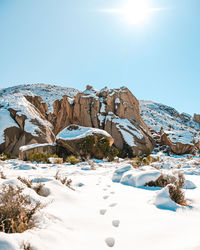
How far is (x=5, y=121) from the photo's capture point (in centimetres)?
2000

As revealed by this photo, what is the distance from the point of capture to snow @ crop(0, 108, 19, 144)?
18.9 m

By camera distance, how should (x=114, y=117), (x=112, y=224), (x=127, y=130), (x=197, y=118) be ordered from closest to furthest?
1. (x=112, y=224)
2. (x=127, y=130)
3. (x=114, y=117)
4. (x=197, y=118)

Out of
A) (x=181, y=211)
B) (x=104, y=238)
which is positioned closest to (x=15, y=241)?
(x=104, y=238)

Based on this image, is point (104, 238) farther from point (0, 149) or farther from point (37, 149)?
point (0, 149)

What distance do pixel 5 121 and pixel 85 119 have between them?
37.5ft

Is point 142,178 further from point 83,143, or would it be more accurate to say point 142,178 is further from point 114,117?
point 114,117

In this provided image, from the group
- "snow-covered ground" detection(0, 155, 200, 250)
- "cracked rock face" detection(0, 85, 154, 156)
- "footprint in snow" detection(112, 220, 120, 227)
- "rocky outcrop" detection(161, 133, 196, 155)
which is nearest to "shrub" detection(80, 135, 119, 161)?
"snow-covered ground" detection(0, 155, 200, 250)

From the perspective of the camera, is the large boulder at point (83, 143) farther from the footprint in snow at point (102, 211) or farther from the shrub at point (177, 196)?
the footprint in snow at point (102, 211)

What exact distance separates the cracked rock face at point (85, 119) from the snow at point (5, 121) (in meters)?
0.10

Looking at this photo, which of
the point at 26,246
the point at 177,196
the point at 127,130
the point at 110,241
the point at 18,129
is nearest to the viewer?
the point at 26,246

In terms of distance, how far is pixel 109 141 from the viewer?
491 inches

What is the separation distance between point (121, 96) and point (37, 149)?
1973 cm

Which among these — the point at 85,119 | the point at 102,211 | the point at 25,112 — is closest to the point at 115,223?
the point at 102,211

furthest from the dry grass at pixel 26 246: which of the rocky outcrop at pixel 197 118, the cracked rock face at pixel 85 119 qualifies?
the rocky outcrop at pixel 197 118
